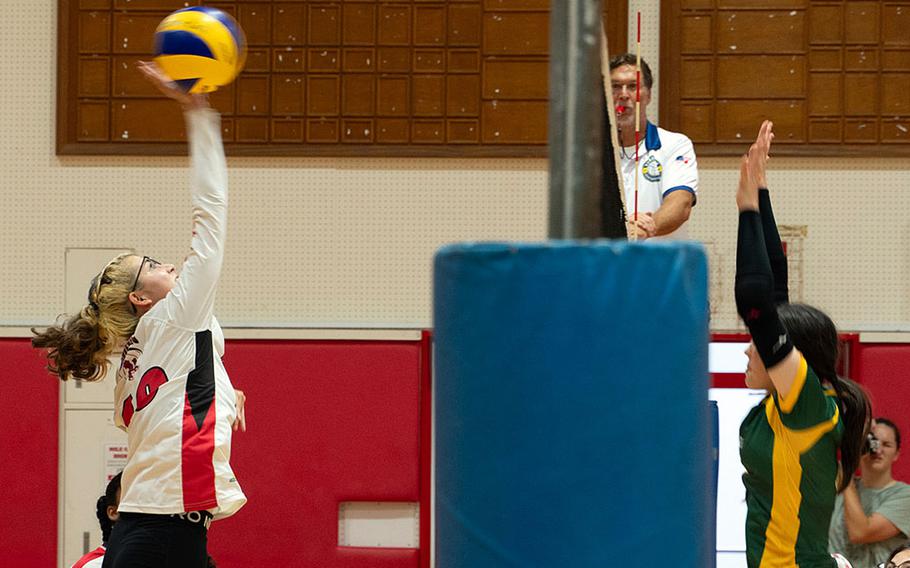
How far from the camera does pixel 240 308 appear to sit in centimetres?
672

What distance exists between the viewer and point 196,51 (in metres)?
3.74

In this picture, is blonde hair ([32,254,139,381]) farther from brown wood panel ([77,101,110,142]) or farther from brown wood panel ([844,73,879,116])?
brown wood panel ([844,73,879,116])

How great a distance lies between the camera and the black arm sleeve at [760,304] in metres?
2.82

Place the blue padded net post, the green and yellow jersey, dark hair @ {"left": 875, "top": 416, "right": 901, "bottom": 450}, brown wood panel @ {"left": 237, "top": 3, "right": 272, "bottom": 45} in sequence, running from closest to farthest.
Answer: the blue padded net post < the green and yellow jersey < dark hair @ {"left": 875, "top": 416, "right": 901, "bottom": 450} < brown wood panel @ {"left": 237, "top": 3, "right": 272, "bottom": 45}

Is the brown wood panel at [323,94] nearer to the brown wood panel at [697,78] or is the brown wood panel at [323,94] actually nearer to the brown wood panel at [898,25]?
the brown wood panel at [697,78]

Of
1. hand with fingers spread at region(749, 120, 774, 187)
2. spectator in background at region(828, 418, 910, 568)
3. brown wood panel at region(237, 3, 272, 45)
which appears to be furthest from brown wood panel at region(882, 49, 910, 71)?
hand with fingers spread at region(749, 120, 774, 187)

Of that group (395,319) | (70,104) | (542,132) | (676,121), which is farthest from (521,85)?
(70,104)

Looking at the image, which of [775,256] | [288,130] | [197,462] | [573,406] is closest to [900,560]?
[775,256]

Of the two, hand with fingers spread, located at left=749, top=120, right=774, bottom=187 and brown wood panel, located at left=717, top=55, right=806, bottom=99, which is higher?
brown wood panel, located at left=717, top=55, right=806, bottom=99

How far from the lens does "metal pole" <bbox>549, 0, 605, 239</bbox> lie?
2.38 metres

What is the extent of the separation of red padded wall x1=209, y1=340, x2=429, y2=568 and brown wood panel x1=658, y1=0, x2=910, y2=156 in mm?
2094

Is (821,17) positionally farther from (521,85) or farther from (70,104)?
(70,104)

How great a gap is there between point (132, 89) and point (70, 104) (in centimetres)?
36

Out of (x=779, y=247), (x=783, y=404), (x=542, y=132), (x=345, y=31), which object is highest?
(x=345, y=31)
